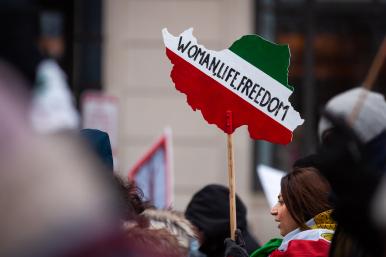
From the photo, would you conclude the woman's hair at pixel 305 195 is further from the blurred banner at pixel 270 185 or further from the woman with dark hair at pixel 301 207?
the blurred banner at pixel 270 185

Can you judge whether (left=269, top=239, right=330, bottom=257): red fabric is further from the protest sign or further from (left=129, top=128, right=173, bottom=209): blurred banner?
(left=129, top=128, right=173, bottom=209): blurred banner

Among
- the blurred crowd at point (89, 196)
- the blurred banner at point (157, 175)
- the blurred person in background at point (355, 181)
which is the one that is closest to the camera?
the blurred crowd at point (89, 196)

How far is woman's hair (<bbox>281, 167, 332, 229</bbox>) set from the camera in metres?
3.29

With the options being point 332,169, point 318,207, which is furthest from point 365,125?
point 332,169

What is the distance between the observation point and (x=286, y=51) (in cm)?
329

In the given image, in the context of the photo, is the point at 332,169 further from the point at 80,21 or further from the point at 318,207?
the point at 80,21

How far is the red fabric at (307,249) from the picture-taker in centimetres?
299

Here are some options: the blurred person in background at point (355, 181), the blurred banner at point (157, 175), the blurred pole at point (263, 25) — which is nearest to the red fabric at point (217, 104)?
the blurred person in background at point (355, 181)

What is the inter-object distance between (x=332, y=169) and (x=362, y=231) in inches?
10.0

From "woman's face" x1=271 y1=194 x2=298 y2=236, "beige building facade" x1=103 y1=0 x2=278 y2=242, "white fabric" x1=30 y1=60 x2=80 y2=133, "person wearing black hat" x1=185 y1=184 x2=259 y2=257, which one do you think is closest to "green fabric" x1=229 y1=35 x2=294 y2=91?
"woman's face" x1=271 y1=194 x2=298 y2=236

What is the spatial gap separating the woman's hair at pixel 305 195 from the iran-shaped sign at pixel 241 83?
0.15 metres

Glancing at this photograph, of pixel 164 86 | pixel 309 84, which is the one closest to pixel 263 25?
pixel 309 84

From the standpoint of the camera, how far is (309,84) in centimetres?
1035

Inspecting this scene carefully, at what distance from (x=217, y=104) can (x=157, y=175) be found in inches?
115
